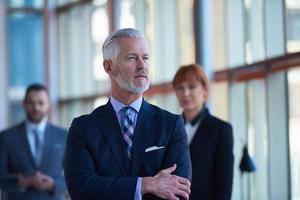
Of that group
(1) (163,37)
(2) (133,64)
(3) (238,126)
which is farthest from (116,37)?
(1) (163,37)

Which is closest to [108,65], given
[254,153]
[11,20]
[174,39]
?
[254,153]

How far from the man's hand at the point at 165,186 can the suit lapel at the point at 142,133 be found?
0.27 ft

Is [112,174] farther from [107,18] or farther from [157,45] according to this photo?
[107,18]

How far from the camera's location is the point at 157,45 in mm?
7961

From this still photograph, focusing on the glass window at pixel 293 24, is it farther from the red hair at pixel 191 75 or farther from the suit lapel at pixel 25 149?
the suit lapel at pixel 25 149

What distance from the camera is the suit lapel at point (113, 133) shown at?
7.32 feet

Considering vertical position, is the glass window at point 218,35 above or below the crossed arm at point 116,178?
above

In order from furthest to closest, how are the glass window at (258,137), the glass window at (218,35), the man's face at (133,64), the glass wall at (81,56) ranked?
the glass wall at (81,56)
the glass window at (218,35)
the glass window at (258,137)
the man's face at (133,64)

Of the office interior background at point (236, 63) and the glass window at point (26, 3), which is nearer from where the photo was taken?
the office interior background at point (236, 63)

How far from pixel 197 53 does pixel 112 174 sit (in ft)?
14.7

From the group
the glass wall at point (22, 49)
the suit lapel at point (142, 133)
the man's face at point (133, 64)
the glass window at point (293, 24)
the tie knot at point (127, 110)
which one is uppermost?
the glass wall at point (22, 49)

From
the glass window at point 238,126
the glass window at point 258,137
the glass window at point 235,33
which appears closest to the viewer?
the glass window at point 258,137

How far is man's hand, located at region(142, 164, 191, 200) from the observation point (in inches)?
84.0

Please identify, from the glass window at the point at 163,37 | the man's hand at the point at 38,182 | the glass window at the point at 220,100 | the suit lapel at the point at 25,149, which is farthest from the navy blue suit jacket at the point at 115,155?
the glass window at the point at 163,37
